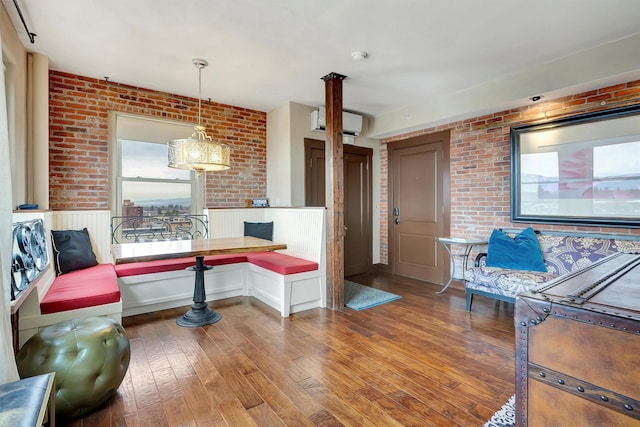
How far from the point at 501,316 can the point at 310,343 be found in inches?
80.8

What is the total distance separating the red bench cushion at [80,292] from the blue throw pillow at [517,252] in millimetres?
3701

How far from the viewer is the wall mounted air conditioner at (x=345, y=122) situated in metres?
4.55

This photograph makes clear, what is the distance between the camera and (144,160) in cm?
409

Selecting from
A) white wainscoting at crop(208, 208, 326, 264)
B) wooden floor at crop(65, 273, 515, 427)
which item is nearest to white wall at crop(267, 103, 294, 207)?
white wainscoting at crop(208, 208, 326, 264)

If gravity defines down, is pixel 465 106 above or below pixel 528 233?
above

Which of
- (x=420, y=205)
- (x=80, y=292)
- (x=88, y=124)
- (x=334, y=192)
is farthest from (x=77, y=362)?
(x=420, y=205)

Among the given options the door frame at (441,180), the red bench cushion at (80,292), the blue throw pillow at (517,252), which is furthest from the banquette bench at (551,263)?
the red bench cushion at (80,292)

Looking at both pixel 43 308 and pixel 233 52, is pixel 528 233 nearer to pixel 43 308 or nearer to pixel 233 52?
pixel 233 52

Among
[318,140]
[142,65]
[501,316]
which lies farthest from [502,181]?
[142,65]

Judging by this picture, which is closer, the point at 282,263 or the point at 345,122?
the point at 282,263

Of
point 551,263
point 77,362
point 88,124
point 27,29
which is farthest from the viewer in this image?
point 88,124

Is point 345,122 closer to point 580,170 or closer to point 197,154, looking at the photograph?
point 197,154

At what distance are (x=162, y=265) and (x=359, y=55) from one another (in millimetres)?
2972

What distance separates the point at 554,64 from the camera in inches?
125
